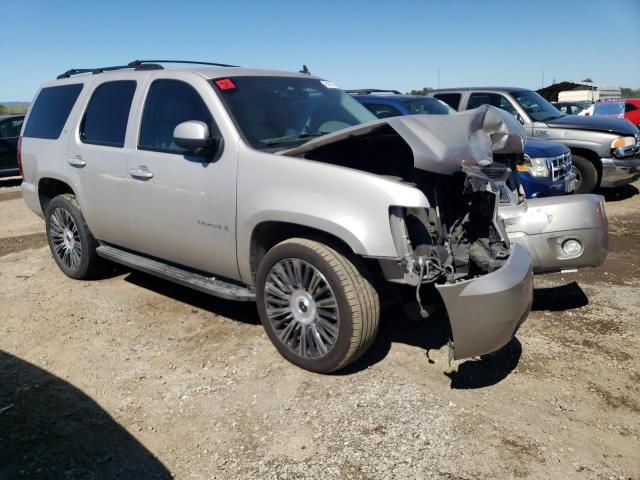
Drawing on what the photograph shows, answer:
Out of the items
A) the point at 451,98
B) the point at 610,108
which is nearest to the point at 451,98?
the point at 451,98

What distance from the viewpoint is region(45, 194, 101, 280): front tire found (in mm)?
5203

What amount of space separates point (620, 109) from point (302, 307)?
17199mm

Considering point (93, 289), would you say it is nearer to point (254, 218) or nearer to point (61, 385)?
point (61, 385)

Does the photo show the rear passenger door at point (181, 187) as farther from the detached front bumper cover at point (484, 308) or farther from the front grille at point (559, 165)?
the front grille at point (559, 165)

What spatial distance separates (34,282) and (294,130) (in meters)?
3.50

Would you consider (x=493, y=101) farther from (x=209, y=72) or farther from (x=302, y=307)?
(x=302, y=307)

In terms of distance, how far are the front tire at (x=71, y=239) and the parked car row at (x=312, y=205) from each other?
117mm

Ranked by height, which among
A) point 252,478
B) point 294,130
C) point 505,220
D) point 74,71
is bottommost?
point 252,478

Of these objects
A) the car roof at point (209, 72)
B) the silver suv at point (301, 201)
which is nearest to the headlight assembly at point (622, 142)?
the silver suv at point (301, 201)

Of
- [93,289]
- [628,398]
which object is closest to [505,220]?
[628,398]

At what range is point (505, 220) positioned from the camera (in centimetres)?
411

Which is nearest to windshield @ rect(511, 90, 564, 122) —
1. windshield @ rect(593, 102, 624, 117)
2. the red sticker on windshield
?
the red sticker on windshield

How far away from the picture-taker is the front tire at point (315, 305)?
323 centimetres

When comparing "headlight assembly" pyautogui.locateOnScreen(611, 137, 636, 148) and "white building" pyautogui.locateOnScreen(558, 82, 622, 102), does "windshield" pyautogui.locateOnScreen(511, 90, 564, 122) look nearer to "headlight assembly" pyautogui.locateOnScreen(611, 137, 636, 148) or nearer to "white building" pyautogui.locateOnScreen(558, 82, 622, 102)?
"headlight assembly" pyautogui.locateOnScreen(611, 137, 636, 148)
